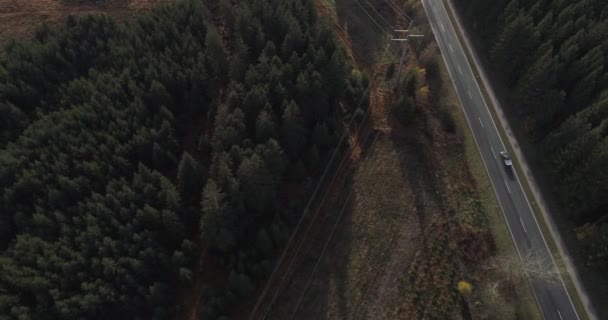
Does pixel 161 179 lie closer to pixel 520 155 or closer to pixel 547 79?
pixel 520 155

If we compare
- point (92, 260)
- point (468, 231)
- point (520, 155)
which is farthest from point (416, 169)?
point (92, 260)

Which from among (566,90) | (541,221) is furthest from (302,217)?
(566,90)

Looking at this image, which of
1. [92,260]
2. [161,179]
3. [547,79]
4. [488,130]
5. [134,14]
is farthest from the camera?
[134,14]

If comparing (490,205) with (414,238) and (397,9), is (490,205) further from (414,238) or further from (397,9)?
(397,9)

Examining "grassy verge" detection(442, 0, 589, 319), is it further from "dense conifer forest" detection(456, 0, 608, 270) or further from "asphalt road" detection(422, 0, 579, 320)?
"dense conifer forest" detection(456, 0, 608, 270)

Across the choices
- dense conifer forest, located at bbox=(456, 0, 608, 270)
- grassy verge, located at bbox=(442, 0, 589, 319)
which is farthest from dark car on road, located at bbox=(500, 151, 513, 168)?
dense conifer forest, located at bbox=(456, 0, 608, 270)

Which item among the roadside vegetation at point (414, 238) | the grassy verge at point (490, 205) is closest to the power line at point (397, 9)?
the grassy verge at point (490, 205)

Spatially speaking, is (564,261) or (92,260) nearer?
(92,260)
